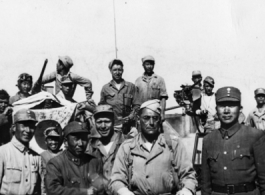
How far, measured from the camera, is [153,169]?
491cm

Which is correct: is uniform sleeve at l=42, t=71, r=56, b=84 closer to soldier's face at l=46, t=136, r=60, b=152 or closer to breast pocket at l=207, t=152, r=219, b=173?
soldier's face at l=46, t=136, r=60, b=152

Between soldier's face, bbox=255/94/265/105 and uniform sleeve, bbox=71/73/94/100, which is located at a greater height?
uniform sleeve, bbox=71/73/94/100

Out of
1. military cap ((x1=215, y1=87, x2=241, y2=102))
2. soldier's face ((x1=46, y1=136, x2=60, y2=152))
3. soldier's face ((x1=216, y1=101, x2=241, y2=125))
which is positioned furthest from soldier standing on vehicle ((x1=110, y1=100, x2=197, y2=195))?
soldier's face ((x1=46, y1=136, x2=60, y2=152))

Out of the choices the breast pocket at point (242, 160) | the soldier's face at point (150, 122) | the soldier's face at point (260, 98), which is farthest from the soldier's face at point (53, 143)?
the soldier's face at point (260, 98)

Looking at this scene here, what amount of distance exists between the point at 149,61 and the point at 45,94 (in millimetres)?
2275

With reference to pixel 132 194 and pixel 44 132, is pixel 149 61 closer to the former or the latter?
pixel 44 132

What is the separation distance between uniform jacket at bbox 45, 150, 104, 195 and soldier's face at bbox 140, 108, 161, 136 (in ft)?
2.56

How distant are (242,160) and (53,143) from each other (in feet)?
9.88

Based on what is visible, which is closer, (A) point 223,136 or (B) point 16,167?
(A) point 223,136

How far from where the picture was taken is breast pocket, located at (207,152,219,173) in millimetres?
5113

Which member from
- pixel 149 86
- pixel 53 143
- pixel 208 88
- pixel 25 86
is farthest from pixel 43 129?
pixel 208 88

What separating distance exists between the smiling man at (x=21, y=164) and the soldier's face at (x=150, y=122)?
1577 millimetres

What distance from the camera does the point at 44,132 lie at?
697 cm

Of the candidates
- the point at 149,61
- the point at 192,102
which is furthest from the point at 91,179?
the point at 192,102
